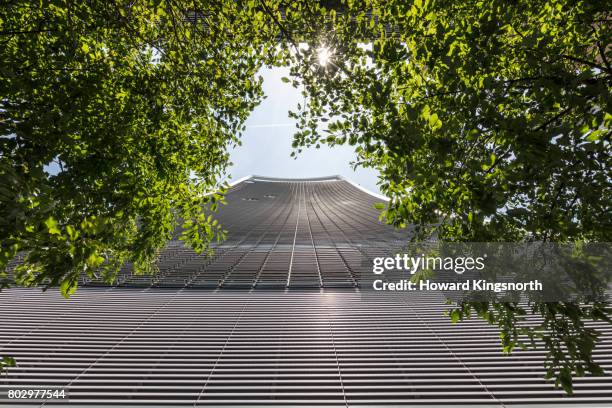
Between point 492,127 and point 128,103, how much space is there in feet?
18.4

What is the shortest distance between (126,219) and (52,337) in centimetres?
522

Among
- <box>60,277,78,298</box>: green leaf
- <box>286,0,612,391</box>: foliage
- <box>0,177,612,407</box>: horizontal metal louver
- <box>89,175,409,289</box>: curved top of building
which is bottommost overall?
<box>0,177,612,407</box>: horizontal metal louver

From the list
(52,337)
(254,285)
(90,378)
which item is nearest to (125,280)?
(52,337)

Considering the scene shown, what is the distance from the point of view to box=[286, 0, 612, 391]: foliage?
3223 mm

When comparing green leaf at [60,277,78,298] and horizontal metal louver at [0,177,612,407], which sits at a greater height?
green leaf at [60,277,78,298]

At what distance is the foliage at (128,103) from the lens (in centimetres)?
439

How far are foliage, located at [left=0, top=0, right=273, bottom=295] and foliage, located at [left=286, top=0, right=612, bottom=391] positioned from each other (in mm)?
2161

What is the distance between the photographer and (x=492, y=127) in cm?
351

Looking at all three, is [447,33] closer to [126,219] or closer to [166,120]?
[166,120]

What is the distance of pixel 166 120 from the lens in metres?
5.58

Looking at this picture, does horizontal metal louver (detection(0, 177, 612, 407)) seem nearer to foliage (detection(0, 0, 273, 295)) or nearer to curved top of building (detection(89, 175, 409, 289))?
curved top of building (detection(89, 175, 409, 289))

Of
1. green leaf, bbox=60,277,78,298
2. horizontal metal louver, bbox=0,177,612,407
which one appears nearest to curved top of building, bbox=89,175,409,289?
horizontal metal louver, bbox=0,177,612,407

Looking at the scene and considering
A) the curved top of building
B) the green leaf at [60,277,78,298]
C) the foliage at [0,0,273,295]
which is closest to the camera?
the green leaf at [60,277,78,298]

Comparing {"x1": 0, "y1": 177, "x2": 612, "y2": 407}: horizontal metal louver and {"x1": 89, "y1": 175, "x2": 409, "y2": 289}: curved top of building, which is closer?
{"x1": 0, "y1": 177, "x2": 612, "y2": 407}: horizontal metal louver
